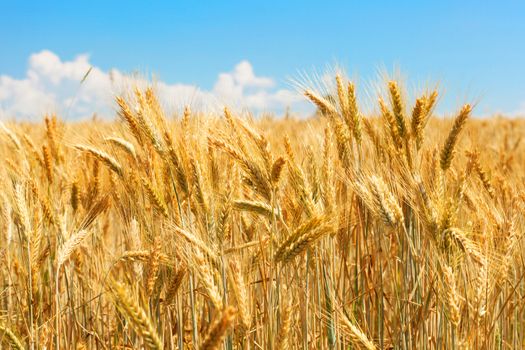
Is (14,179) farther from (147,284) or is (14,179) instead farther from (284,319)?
(284,319)

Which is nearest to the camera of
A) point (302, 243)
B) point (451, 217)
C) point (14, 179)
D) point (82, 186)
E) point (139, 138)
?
point (302, 243)

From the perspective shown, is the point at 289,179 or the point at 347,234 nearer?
the point at 289,179

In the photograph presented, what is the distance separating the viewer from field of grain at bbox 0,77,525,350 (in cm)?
164

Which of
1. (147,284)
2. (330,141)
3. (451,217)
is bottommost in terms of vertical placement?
(147,284)

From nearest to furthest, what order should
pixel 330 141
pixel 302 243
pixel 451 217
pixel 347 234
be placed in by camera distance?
pixel 302 243, pixel 451 217, pixel 330 141, pixel 347 234

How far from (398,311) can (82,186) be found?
1.66m

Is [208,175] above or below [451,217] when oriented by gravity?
above

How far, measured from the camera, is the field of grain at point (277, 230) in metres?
1.64

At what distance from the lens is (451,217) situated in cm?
161

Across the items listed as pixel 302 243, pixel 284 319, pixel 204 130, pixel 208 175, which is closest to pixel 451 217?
pixel 302 243

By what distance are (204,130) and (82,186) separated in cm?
101

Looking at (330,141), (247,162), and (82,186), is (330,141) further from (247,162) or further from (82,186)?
(82,186)

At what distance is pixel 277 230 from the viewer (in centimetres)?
181

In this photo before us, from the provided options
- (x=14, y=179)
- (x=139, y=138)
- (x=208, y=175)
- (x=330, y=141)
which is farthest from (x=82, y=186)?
(x=330, y=141)
